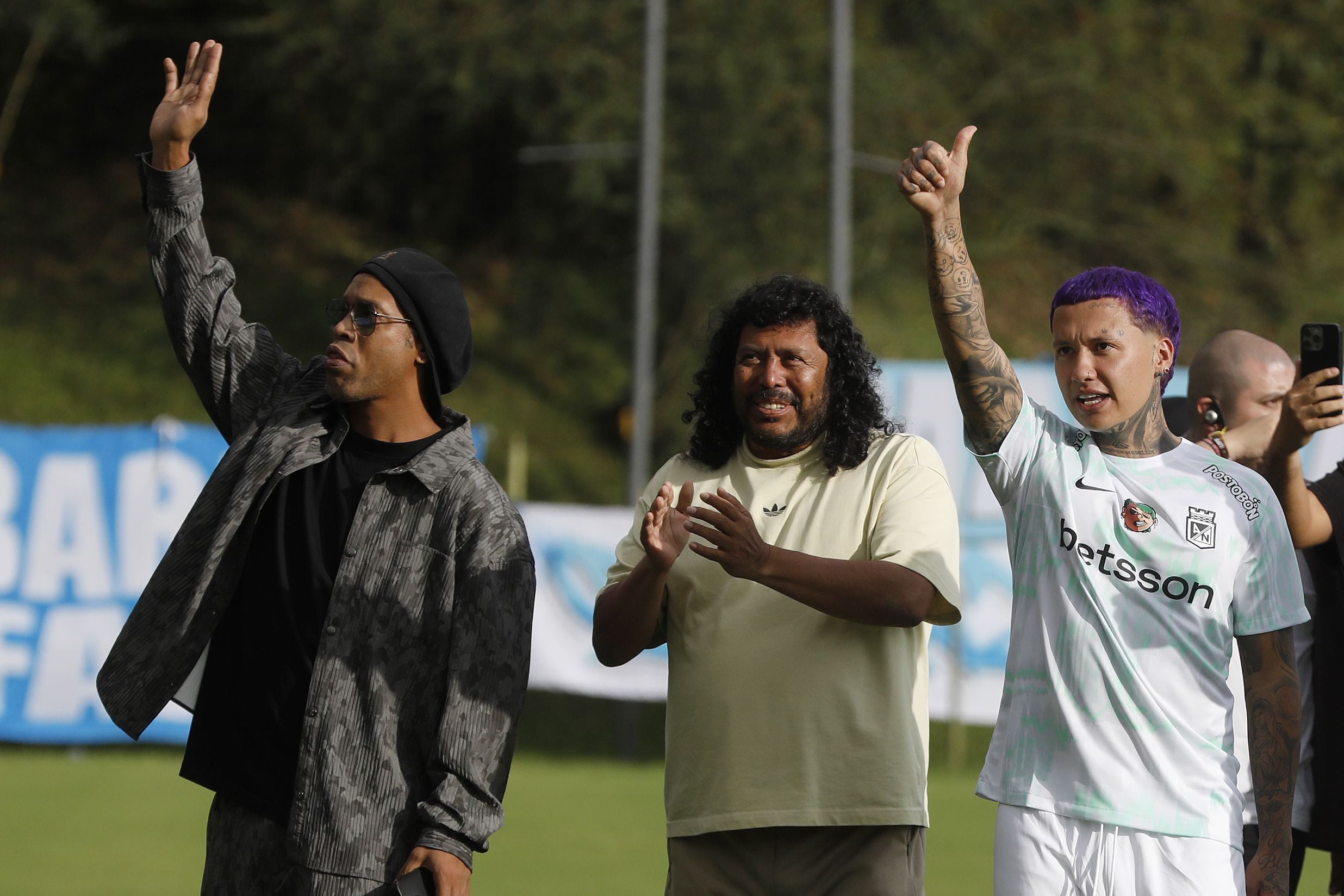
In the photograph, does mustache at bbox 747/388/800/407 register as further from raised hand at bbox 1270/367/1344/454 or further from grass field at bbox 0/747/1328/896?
grass field at bbox 0/747/1328/896

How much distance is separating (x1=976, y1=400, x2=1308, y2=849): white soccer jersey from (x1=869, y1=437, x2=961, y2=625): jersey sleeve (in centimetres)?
21

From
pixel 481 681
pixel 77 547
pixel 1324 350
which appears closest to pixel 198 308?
pixel 481 681

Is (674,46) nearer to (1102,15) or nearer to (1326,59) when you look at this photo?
(1102,15)

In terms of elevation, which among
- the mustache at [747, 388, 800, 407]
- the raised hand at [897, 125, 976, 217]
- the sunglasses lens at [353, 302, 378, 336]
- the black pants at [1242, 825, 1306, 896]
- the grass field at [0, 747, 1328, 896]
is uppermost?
the raised hand at [897, 125, 976, 217]

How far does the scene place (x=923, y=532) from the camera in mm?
3676

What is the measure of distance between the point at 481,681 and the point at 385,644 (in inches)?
9.2

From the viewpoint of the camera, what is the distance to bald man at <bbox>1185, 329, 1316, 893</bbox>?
4.39 meters

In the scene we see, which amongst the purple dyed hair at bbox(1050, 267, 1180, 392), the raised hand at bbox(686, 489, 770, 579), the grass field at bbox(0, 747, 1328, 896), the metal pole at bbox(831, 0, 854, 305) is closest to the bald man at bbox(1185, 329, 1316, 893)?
the purple dyed hair at bbox(1050, 267, 1180, 392)

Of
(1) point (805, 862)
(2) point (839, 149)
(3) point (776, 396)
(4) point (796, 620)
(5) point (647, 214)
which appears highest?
(2) point (839, 149)

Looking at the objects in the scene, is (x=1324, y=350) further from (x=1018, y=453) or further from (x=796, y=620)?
(x=796, y=620)

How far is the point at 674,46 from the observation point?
23844 millimetres

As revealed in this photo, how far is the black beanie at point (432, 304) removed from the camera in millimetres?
3639

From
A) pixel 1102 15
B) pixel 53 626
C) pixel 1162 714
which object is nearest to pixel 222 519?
pixel 1162 714

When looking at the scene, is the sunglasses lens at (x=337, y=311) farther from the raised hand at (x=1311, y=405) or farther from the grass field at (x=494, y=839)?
the grass field at (x=494, y=839)
